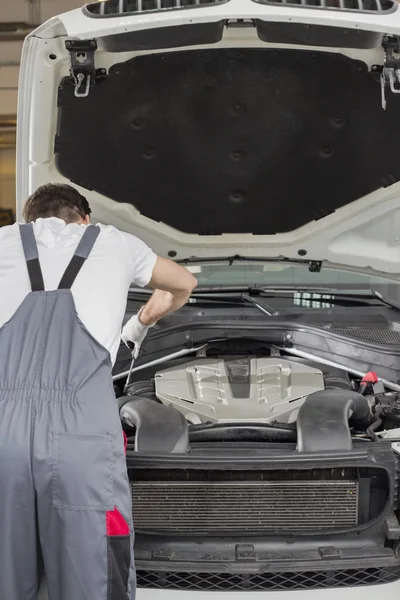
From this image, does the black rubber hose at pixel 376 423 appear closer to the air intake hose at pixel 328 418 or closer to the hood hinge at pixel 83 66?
the air intake hose at pixel 328 418

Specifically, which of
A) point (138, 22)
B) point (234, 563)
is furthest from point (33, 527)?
point (138, 22)

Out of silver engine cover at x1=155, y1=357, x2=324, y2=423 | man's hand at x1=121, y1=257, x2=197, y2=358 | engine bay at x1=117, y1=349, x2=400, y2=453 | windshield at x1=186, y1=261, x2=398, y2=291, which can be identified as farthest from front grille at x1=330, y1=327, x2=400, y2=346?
man's hand at x1=121, y1=257, x2=197, y2=358

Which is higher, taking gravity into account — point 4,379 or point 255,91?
point 255,91

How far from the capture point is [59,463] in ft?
5.39

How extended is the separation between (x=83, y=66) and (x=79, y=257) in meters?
0.81

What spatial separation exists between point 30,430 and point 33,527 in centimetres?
25

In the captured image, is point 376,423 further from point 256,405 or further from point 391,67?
point 391,67

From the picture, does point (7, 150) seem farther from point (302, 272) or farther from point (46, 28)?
point (46, 28)

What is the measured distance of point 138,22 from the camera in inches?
84.1

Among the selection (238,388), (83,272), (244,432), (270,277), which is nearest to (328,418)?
(244,432)

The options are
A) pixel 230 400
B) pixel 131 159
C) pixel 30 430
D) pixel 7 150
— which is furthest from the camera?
pixel 7 150

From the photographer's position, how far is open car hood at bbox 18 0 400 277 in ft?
7.24

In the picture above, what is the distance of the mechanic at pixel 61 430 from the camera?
1652mm

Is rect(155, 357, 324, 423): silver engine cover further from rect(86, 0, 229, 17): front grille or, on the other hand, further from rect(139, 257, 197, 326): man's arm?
rect(86, 0, 229, 17): front grille
